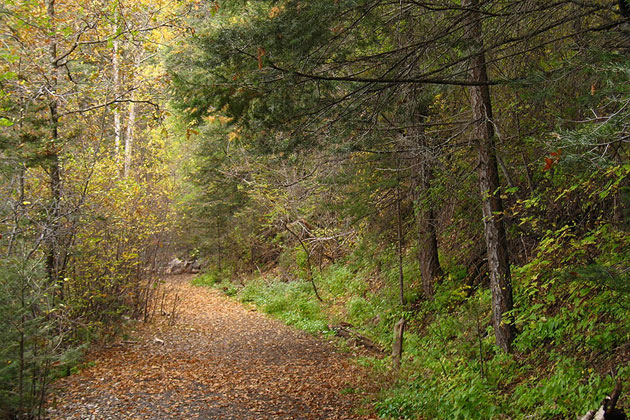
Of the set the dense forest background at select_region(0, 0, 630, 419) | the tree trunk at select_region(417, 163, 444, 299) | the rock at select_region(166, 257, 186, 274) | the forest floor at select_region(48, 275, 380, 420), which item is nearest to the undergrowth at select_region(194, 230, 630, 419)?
the dense forest background at select_region(0, 0, 630, 419)

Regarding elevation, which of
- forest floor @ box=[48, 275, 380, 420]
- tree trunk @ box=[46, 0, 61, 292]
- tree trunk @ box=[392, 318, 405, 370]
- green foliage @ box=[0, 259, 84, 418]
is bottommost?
forest floor @ box=[48, 275, 380, 420]

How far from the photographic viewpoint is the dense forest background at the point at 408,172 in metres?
5.17

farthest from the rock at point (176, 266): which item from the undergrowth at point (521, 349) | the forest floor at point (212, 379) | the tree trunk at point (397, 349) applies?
the tree trunk at point (397, 349)

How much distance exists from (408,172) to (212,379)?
18.8ft

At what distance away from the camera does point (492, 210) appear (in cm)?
665

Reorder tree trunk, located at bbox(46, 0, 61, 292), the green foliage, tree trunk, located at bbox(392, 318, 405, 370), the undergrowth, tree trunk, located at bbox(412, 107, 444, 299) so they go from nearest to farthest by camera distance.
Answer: the undergrowth < the green foliage < tree trunk, located at bbox(46, 0, 61, 292) < tree trunk, located at bbox(392, 318, 405, 370) < tree trunk, located at bbox(412, 107, 444, 299)

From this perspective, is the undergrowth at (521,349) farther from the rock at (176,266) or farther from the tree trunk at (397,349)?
the rock at (176,266)

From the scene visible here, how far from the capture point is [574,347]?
5.45 metres

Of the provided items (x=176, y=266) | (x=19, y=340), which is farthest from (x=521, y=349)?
(x=176, y=266)

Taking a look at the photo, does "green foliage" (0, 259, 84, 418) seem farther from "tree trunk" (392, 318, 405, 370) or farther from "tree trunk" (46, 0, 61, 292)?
"tree trunk" (392, 318, 405, 370)

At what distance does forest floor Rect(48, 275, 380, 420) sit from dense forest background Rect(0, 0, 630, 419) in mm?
691

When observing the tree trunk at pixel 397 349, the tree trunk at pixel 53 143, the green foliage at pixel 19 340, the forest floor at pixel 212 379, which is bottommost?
the forest floor at pixel 212 379

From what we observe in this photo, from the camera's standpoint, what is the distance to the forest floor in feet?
22.5

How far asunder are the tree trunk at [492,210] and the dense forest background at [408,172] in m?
0.03
